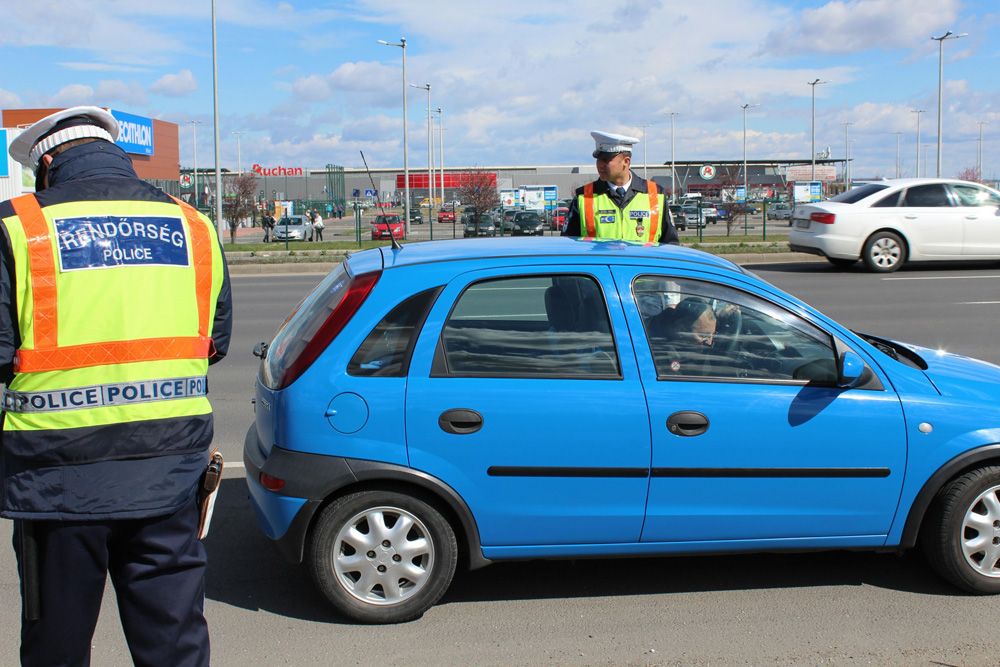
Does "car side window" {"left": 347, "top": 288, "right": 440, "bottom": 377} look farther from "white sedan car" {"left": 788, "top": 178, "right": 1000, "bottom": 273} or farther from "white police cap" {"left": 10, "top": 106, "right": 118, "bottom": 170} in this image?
"white sedan car" {"left": 788, "top": 178, "right": 1000, "bottom": 273}

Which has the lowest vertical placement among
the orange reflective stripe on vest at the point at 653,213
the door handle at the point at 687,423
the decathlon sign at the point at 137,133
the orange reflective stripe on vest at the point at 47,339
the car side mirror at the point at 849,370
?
the door handle at the point at 687,423

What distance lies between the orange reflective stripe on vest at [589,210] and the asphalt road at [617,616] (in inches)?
91.3

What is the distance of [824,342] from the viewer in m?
4.16

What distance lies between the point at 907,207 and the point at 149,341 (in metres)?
17.4

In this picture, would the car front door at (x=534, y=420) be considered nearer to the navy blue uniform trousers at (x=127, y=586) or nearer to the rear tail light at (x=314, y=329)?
the rear tail light at (x=314, y=329)

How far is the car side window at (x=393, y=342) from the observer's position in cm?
394

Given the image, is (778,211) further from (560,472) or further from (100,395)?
(100,395)

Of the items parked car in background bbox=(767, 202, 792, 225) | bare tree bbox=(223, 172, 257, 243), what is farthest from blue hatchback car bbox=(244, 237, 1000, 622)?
parked car in background bbox=(767, 202, 792, 225)

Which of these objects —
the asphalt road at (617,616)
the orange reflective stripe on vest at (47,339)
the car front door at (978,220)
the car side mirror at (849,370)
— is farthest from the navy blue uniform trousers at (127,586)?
the car front door at (978,220)

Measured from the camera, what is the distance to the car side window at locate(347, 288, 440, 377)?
3936 mm

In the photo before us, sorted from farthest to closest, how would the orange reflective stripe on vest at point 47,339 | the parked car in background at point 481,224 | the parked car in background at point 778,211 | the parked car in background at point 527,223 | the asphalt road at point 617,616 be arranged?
the parked car in background at point 778,211 → the parked car in background at point 481,224 → the parked car in background at point 527,223 → the asphalt road at point 617,616 → the orange reflective stripe on vest at point 47,339

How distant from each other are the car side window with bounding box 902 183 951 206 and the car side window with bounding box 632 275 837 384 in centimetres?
1503

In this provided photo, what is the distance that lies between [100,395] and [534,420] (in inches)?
70.6

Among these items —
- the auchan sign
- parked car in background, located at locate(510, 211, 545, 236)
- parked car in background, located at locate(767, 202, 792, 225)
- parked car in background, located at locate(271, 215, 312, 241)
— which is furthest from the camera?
the auchan sign
